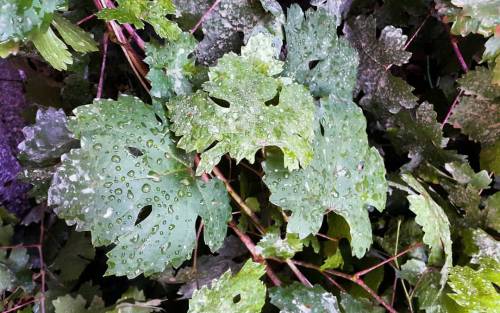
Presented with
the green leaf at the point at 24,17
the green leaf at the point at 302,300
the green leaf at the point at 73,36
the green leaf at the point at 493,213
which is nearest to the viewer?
the green leaf at the point at 24,17

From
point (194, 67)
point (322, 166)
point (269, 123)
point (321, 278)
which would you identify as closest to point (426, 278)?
point (321, 278)

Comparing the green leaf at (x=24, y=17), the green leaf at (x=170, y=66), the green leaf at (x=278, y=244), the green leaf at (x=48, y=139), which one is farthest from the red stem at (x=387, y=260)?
the green leaf at (x=24, y=17)

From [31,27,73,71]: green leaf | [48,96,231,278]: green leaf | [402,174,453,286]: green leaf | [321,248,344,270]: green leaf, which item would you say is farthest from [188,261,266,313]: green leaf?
[31,27,73,71]: green leaf

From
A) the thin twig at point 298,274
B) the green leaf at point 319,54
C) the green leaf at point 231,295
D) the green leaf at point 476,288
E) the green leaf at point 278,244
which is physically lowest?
the thin twig at point 298,274

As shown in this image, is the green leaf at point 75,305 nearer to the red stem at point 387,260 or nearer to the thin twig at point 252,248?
the thin twig at point 252,248

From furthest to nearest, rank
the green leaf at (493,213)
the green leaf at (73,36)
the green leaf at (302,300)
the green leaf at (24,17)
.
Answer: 1. the green leaf at (493,213)
2. the green leaf at (302,300)
3. the green leaf at (73,36)
4. the green leaf at (24,17)

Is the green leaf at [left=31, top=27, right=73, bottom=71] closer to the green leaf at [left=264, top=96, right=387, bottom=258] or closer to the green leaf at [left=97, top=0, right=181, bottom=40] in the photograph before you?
the green leaf at [left=97, top=0, right=181, bottom=40]

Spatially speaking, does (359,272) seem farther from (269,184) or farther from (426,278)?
(269,184)

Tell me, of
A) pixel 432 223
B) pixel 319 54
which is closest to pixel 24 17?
pixel 319 54
